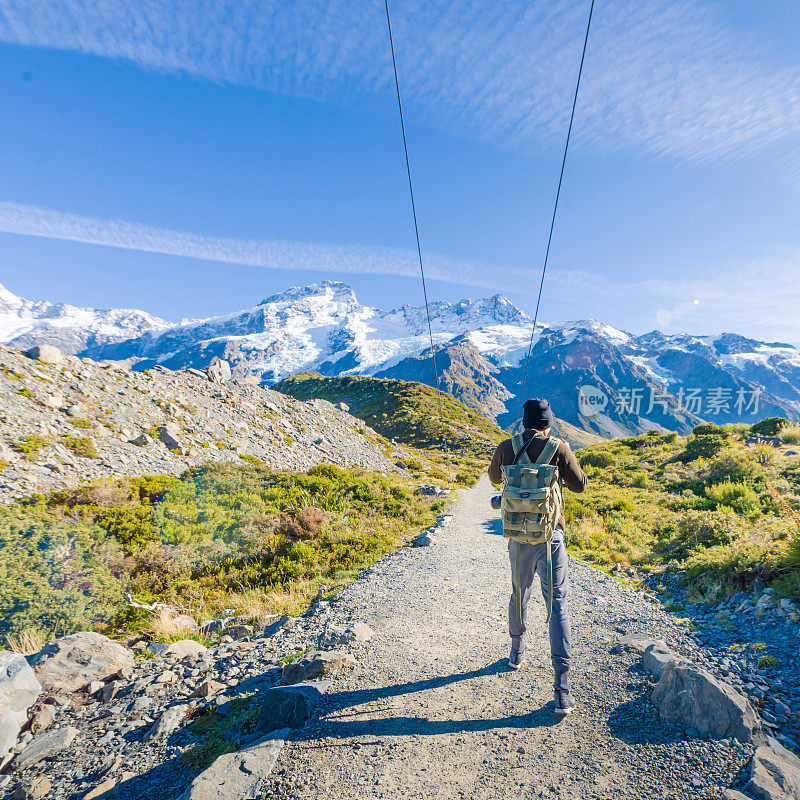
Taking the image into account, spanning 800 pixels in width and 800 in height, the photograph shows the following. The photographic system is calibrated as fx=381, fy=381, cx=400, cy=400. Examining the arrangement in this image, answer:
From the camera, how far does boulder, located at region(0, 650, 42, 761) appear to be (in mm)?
3791

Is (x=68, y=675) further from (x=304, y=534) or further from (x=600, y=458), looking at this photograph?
(x=600, y=458)

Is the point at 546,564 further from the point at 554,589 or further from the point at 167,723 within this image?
the point at 167,723

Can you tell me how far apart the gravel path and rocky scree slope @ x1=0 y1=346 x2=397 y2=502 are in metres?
10.0

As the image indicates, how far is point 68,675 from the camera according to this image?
4.75 metres

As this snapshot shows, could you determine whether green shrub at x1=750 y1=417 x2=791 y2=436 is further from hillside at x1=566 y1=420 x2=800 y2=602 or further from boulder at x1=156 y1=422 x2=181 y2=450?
boulder at x1=156 y1=422 x2=181 y2=450

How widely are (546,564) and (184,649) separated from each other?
5.34 metres

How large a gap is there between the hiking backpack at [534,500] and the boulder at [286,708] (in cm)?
276

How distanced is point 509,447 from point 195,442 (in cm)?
1640

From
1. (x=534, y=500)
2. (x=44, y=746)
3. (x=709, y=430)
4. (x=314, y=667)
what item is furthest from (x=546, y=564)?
(x=709, y=430)

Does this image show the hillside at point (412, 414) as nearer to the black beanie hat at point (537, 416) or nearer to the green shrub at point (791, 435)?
the green shrub at point (791, 435)

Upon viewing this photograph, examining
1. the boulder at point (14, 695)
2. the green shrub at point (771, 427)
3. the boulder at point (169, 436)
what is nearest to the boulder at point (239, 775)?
the boulder at point (14, 695)

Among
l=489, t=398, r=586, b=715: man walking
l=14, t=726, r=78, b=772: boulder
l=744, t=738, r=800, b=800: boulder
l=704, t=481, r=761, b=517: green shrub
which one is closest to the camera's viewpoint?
l=744, t=738, r=800, b=800: boulder

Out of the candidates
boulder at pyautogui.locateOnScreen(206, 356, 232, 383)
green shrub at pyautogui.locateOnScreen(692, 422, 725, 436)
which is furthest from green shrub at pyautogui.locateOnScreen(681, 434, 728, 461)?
boulder at pyautogui.locateOnScreen(206, 356, 232, 383)

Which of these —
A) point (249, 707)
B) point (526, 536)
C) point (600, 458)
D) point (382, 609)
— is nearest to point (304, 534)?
point (382, 609)
